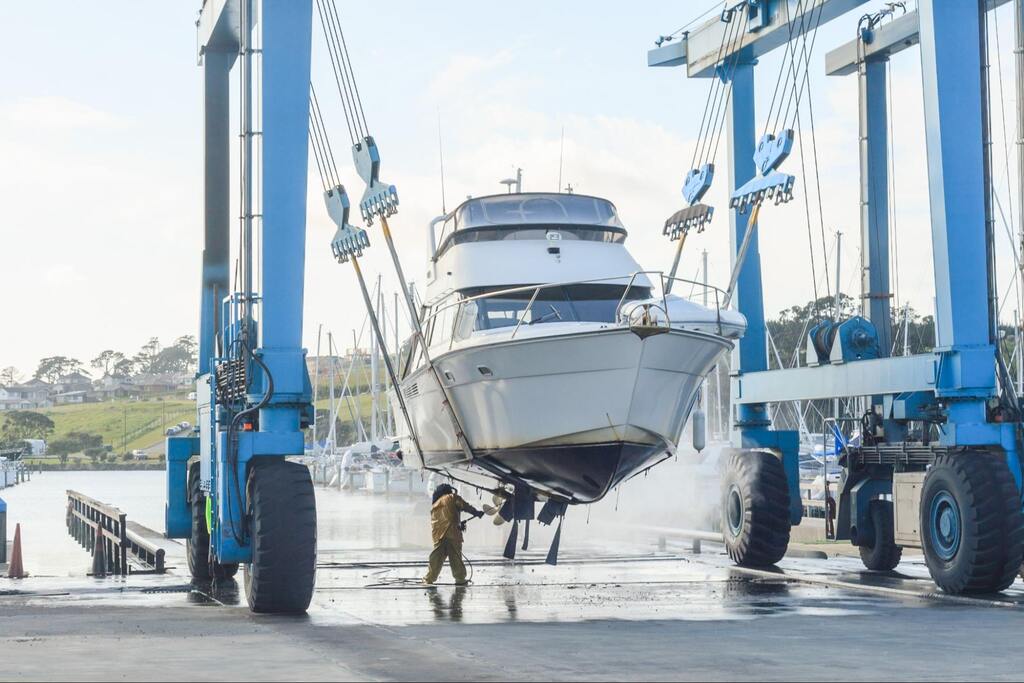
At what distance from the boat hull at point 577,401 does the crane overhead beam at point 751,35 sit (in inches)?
244

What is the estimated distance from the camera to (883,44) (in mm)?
22859

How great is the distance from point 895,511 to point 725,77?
8191 mm

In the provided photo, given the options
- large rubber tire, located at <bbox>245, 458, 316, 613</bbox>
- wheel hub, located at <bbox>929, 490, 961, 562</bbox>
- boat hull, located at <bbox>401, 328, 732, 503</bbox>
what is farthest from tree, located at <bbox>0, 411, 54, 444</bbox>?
wheel hub, located at <bbox>929, 490, 961, 562</bbox>

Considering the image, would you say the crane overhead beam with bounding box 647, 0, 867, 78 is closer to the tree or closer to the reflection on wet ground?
the reflection on wet ground

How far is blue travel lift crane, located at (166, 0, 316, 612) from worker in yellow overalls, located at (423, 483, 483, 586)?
2917 millimetres

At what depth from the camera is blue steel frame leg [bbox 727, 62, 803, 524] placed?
2164 centimetres

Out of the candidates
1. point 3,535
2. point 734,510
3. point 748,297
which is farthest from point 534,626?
point 3,535

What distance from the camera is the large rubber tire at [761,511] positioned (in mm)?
20344

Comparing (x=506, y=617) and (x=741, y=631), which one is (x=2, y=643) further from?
(x=741, y=631)

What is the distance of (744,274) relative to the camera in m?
23.0

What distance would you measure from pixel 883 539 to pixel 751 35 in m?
7.83

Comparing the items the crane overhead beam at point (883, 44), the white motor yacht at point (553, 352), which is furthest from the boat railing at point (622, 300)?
the crane overhead beam at point (883, 44)

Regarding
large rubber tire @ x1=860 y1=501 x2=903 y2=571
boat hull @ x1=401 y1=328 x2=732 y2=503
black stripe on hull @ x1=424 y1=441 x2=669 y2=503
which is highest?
boat hull @ x1=401 y1=328 x2=732 y2=503

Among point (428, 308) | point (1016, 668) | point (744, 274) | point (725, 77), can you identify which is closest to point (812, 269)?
point (744, 274)
